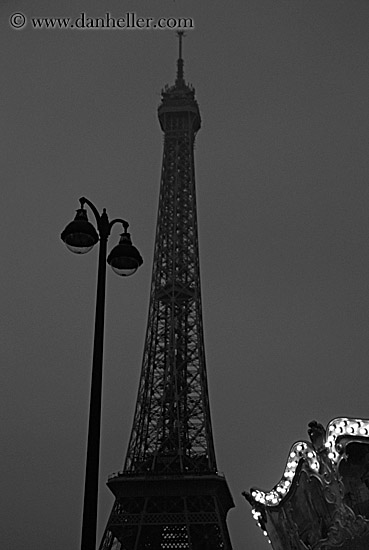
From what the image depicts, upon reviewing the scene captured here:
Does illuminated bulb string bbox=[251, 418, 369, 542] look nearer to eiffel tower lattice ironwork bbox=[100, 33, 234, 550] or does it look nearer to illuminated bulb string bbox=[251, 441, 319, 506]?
illuminated bulb string bbox=[251, 441, 319, 506]

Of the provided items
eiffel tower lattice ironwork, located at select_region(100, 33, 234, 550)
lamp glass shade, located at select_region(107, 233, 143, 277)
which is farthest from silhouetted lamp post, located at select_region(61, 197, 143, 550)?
eiffel tower lattice ironwork, located at select_region(100, 33, 234, 550)

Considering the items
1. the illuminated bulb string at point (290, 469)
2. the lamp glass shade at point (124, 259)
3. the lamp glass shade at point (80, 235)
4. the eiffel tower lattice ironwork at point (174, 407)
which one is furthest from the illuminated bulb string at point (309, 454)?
the eiffel tower lattice ironwork at point (174, 407)

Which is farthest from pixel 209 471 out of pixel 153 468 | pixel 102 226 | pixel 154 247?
pixel 102 226

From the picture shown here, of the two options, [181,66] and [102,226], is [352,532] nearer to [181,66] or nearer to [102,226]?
[102,226]

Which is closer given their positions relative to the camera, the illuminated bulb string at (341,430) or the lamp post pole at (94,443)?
the lamp post pole at (94,443)

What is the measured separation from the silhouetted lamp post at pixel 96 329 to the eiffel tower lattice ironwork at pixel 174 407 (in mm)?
25102

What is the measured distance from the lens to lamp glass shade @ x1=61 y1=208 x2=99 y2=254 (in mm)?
6754

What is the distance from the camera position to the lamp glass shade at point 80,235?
22.2 ft

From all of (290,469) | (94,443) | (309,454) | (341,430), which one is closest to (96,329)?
(94,443)

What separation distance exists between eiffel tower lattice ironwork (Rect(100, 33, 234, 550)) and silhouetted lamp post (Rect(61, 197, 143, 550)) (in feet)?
82.4

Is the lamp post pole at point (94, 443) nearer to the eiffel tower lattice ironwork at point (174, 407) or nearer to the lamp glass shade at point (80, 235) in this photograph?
the lamp glass shade at point (80, 235)

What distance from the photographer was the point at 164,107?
45594 mm

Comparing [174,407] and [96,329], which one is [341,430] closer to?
[96,329]

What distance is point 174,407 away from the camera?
1449 inches
